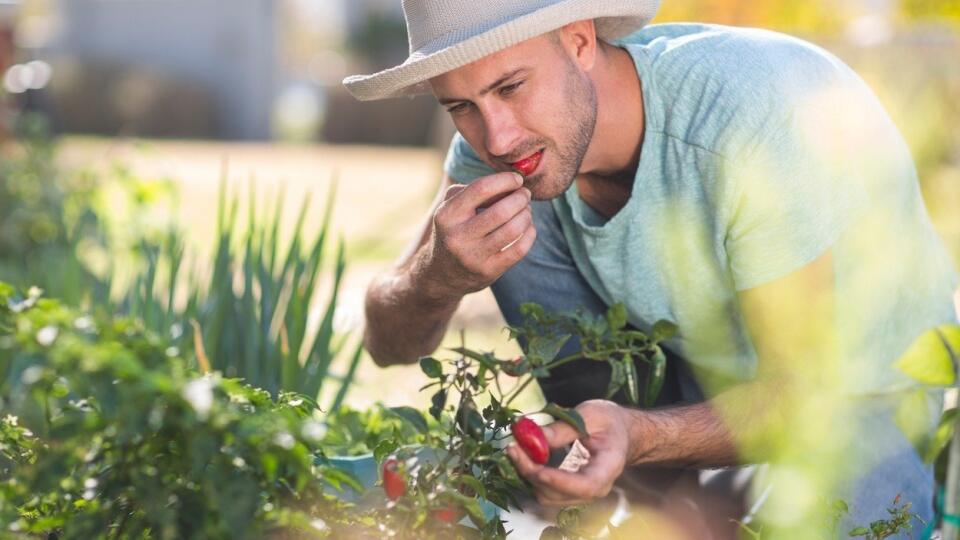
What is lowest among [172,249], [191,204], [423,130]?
[423,130]

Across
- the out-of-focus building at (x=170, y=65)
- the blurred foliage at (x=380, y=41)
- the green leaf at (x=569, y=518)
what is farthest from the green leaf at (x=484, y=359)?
the blurred foliage at (x=380, y=41)

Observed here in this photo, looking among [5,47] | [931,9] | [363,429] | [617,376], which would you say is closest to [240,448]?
[617,376]

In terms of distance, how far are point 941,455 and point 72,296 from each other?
1.99 meters

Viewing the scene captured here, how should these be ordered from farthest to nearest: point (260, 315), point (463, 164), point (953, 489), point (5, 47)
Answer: point (5, 47)
point (260, 315)
point (463, 164)
point (953, 489)

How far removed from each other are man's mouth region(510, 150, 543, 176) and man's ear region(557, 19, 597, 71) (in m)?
0.18

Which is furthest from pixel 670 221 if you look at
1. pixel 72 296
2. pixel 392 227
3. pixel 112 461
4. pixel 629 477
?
pixel 392 227

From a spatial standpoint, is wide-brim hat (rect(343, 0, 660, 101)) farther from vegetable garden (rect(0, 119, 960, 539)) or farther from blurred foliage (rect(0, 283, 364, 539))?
blurred foliage (rect(0, 283, 364, 539))

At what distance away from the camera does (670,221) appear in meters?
2.19

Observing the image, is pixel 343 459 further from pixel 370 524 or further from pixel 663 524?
pixel 663 524

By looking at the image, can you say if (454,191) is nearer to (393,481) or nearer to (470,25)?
(470,25)

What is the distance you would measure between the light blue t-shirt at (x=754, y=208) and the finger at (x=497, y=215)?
372mm

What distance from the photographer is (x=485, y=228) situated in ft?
6.15

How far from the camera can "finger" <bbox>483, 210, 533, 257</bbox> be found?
187 cm

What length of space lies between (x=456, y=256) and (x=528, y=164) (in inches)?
8.4
